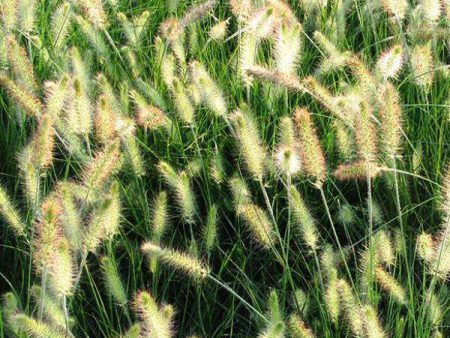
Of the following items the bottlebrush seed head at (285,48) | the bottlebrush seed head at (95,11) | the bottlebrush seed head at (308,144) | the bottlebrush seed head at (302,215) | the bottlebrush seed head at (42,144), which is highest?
the bottlebrush seed head at (95,11)

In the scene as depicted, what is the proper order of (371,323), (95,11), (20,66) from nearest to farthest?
(371,323), (20,66), (95,11)

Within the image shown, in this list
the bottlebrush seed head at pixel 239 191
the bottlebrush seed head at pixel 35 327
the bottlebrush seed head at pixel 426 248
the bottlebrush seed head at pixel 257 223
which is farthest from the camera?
the bottlebrush seed head at pixel 239 191

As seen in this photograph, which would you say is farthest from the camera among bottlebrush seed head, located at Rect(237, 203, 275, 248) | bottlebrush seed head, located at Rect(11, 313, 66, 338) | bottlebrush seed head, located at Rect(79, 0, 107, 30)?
bottlebrush seed head, located at Rect(79, 0, 107, 30)

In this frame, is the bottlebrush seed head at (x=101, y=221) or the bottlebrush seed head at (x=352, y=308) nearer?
the bottlebrush seed head at (x=101, y=221)

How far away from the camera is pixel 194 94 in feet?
9.02

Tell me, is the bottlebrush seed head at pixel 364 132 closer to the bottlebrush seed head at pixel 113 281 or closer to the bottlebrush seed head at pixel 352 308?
the bottlebrush seed head at pixel 352 308

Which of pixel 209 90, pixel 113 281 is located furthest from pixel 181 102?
pixel 113 281

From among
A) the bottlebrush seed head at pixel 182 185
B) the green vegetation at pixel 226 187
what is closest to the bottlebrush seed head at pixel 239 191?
the green vegetation at pixel 226 187

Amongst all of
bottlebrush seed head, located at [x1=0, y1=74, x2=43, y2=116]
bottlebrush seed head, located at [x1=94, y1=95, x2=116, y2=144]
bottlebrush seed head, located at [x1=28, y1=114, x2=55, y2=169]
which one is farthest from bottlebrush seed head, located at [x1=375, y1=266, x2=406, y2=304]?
bottlebrush seed head, located at [x1=0, y1=74, x2=43, y2=116]

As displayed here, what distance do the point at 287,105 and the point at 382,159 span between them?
1.24 feet

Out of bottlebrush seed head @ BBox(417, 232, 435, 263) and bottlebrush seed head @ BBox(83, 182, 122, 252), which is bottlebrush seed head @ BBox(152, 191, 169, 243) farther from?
bottlebrush seed head @ BBox(417, 232, 435, 263)

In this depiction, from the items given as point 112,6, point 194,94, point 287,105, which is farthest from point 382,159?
point 112,6

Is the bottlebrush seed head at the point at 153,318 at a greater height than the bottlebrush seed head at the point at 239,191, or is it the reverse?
the bottlebrush seed head at the point at 239,191

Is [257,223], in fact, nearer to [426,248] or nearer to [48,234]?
[426,248]
